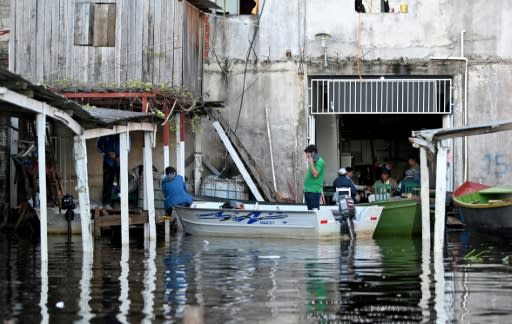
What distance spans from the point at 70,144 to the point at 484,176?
396 inches

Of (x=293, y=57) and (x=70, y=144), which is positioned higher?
(x=293, y=57)

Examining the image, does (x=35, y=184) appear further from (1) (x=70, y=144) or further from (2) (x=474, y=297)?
(2) (x=474, y=297)

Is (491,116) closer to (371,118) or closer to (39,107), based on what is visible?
(371,118)

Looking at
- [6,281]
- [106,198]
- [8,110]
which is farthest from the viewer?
[106,198]

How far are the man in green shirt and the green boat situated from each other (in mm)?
1081

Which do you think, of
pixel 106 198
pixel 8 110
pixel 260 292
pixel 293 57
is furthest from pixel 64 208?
pixel 260 292

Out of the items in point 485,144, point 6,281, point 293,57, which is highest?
point 293,57

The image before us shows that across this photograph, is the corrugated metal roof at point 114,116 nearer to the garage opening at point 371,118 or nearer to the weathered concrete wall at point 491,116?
the garage opening at point 371,118

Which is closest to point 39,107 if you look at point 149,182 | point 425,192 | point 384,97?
point 149,182

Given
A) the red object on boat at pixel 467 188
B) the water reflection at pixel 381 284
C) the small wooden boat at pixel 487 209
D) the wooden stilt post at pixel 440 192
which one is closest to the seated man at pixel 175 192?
the water reflection at pixel 381 284

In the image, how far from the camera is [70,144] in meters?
24.9

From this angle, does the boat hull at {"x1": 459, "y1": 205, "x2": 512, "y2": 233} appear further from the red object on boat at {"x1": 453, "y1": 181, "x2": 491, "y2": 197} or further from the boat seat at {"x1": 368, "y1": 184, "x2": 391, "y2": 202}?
the boat seat at {"x1": 368, "y1": 184, "x2": 391, "y2": 202}

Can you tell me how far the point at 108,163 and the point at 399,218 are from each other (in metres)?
6.76

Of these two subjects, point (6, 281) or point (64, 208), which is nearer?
point (6, 281)
